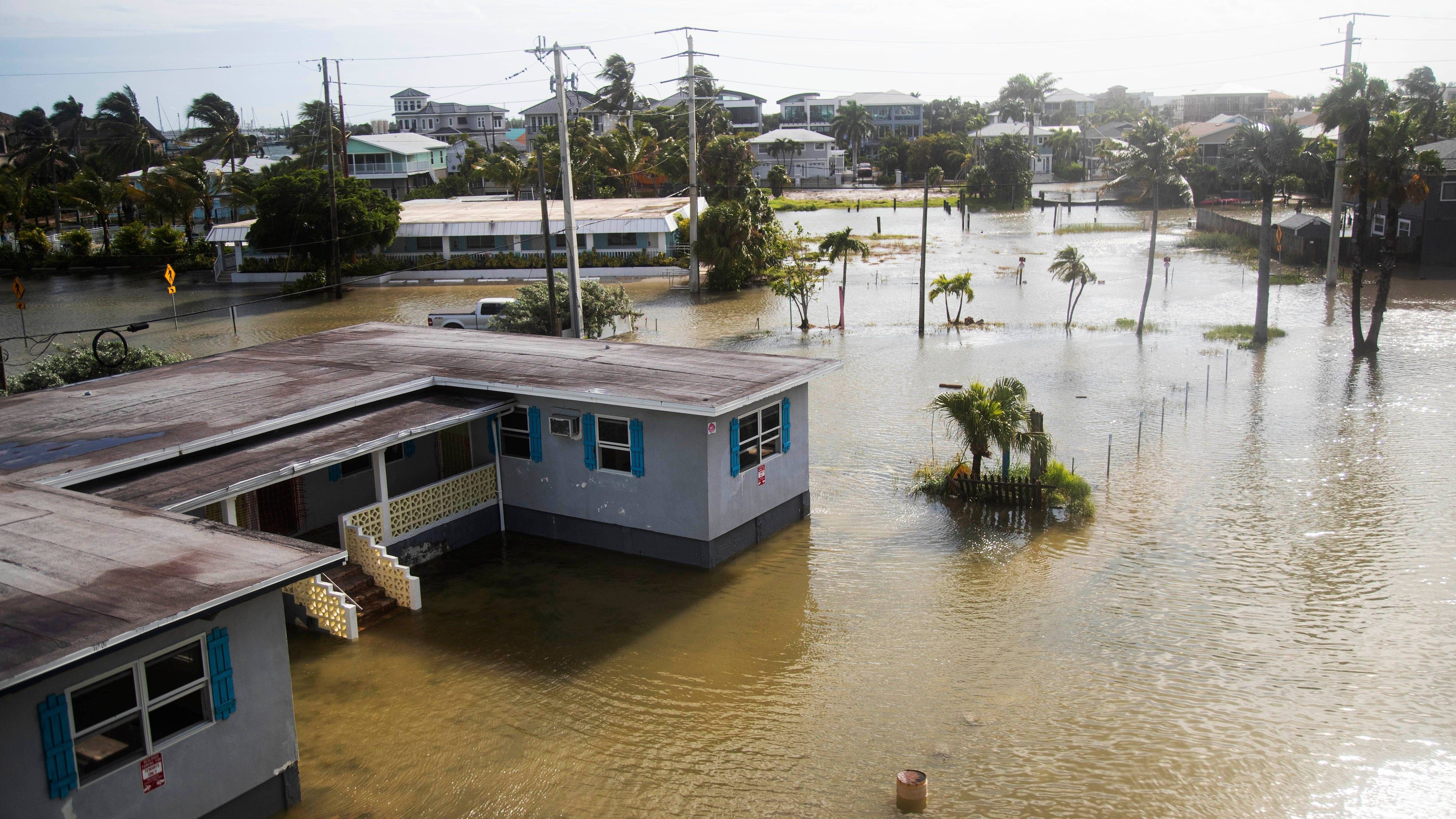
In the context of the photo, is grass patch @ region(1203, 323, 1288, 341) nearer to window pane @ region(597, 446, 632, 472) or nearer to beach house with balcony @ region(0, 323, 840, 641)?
beach house with balcony @ region(0, 323, 840, 641)

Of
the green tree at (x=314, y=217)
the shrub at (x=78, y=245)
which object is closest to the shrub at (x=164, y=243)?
the shrub at (x=78, y=245)

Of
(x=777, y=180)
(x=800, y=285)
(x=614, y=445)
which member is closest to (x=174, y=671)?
(x=614, y=445)

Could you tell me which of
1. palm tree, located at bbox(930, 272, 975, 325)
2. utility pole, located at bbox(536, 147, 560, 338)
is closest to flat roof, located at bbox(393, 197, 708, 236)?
palm tree, located at bbox(930, 272, 975, 325)

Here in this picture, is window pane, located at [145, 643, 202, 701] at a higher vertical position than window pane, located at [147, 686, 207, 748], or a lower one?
higher

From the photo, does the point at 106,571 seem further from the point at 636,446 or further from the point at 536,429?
the point at 536,429

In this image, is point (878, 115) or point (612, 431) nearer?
point (612, 431)

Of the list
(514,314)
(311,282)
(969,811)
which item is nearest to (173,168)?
(311,282)

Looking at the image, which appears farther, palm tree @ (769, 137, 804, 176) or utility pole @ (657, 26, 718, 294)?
palm tree @ (769, 137, 804, 176)
